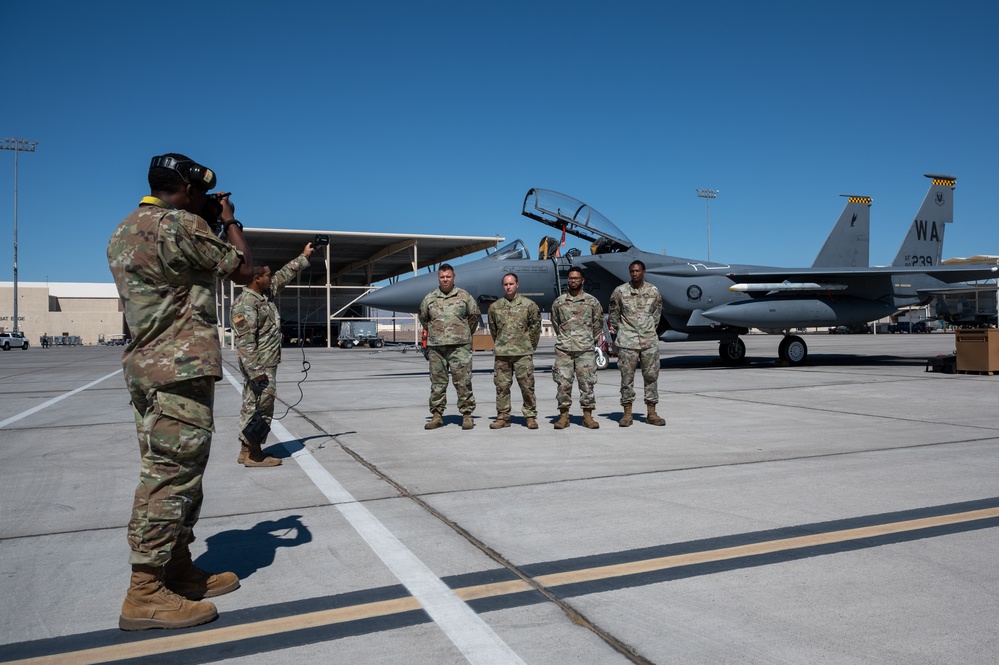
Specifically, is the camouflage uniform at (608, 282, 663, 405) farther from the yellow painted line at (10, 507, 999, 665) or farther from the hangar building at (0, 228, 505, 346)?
the hangar building at (0, 228, 505, 346)

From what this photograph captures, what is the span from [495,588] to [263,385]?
3654mm

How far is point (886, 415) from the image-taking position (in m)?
7.96

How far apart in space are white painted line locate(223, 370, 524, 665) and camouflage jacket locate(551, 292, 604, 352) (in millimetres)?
3499

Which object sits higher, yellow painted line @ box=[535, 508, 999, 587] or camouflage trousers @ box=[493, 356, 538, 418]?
camouflage trousers @ box=[493, 356, 538, 418]

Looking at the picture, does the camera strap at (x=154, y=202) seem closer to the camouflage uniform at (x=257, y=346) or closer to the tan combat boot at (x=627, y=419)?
the camouflage uniform at (x=257, y=346)

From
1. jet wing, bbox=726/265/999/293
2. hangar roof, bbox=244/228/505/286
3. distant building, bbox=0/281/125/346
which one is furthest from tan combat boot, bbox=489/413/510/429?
distant building, bbox=0/281/125/346

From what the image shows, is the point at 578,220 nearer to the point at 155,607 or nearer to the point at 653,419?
the point at 653,419

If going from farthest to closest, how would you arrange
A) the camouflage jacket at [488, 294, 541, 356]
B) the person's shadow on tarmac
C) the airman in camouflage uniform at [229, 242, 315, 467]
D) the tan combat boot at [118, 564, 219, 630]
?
the camouflage jacket at [488, 294, 541, 356]
the airman in camouflage uniform at [229, 242, 315, 467]
the person's shadow on tarmac
the tan combat boot at [118, 564, 219, 630]

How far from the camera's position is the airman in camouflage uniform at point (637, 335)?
24.9 ft

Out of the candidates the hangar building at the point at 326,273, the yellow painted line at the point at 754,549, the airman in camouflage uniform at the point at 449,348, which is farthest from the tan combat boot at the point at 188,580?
the hangar building at the point at 326,273

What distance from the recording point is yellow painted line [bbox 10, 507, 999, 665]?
2.43 metres

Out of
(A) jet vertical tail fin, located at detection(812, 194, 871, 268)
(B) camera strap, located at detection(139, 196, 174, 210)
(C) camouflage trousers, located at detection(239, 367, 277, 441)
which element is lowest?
(C) camouflage trousers, located at detection(239, 367, 277, 441)

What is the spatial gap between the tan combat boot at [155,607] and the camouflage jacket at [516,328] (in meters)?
5.02

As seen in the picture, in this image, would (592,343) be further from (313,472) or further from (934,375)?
(934,375)
